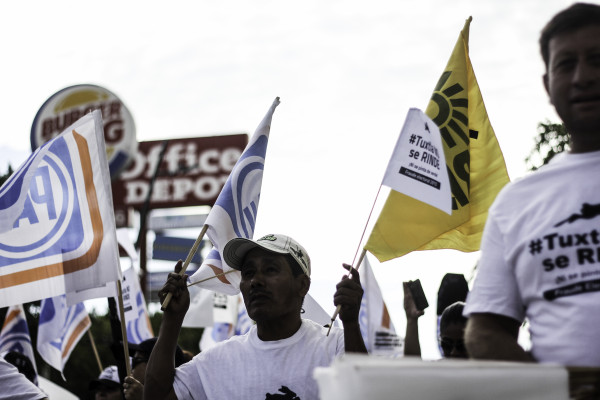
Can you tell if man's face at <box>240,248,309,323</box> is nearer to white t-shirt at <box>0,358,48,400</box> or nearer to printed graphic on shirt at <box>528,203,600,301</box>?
white t-shirt at <box>0,358,48,400</box>

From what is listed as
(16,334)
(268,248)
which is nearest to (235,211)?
(268,248)

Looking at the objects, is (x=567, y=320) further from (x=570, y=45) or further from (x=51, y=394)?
(x=51, y=394)

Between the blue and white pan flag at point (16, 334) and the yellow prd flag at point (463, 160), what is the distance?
608 cm

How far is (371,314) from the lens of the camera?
29.5 ft

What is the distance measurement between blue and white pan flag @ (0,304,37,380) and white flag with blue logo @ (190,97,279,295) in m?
4.61

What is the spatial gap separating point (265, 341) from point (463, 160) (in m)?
1.30

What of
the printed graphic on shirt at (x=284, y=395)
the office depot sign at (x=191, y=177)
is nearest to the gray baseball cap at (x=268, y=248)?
the printed graphic on shirt at (x=284, y=395)

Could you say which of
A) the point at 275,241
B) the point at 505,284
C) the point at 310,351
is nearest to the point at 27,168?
the point at 275,241

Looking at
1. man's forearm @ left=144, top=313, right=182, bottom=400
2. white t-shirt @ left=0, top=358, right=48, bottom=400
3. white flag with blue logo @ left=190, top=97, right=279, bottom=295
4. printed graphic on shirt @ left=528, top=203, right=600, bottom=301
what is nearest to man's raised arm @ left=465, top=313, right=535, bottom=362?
printed graphic on shirt @ left=528, top=203, right=600, bottom=301

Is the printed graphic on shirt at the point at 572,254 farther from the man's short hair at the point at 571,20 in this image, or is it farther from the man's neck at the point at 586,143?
the man's short hair at the point at 571,20

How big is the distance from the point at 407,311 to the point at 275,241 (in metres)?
0.98

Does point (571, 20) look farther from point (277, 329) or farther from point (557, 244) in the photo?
point (277, 329)

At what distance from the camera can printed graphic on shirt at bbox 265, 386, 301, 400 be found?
361cm

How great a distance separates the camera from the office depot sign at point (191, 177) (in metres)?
34.2
